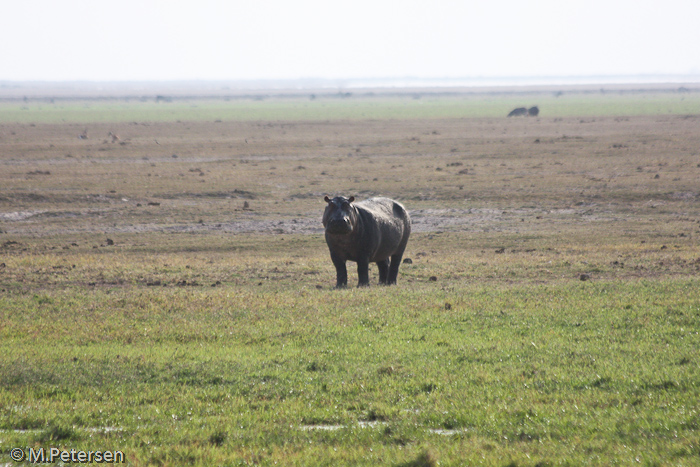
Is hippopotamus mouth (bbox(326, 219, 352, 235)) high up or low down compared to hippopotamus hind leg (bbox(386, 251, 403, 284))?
up

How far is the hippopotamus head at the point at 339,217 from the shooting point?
16594 millimetres

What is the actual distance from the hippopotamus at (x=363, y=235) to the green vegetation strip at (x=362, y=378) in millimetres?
2533

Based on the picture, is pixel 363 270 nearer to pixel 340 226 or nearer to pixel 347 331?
pixel 340 226

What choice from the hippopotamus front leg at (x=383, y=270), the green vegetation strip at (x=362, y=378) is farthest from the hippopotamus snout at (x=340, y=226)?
the hippopotamus front leg at (x=383, y=270)

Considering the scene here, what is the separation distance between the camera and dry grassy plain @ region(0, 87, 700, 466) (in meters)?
7.52

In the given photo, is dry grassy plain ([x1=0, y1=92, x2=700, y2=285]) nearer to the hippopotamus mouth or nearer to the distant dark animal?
the hippopotamus mouth

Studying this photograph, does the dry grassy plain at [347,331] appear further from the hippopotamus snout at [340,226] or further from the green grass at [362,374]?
the hippopotamus snout at [340,226]

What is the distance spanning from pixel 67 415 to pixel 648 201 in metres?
29.9

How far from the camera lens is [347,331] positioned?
12.1 m

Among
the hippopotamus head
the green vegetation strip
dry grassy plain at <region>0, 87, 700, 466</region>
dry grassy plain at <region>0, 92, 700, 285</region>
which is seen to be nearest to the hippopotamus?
the hippopotamus head

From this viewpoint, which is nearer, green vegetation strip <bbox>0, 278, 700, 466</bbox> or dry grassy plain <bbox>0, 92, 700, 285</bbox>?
green vegetation strip <bbox>0, 278, 700, 466</bbox>

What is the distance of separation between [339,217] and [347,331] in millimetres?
4875

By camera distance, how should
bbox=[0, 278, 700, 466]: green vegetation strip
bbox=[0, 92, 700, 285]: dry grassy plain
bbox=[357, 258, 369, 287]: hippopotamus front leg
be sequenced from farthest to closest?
bbox=[0, 92, 700, 285]: dry grassy plain, bbox=[357, 258, 369, 287]: hippopotamus front leg, bbox=[0, 278, 700, 466]: green vegetation strip

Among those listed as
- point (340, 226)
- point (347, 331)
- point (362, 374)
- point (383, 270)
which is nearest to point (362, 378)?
point (362, 374)
